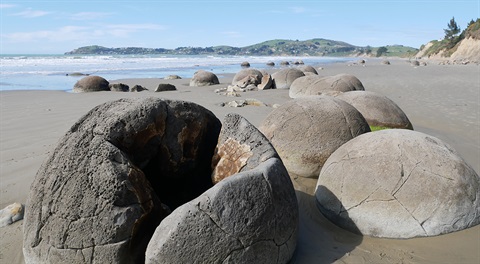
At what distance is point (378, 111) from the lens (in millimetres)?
6895

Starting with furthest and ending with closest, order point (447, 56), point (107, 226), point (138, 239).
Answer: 1. point (447, 56)
2. point (138, 239)
3. point (107, 226)

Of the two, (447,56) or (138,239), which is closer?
(138,239)

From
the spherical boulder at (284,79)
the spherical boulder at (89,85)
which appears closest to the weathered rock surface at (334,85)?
the spherical boulder at (284,79)

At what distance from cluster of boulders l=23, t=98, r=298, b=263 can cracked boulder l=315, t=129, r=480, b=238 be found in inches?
36.6

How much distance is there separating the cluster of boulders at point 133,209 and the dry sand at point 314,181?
68 centimetres

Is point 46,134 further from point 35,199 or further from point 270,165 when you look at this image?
point 270,165

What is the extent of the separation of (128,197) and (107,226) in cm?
26

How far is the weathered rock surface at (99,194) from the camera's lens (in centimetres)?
287

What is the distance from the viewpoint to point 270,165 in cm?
319

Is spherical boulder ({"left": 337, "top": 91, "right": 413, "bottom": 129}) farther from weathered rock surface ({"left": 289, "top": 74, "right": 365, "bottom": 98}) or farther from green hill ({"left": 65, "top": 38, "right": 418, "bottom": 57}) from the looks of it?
green hill ({"left": 65, "top": 38, "right": 418, "bottom": 57})

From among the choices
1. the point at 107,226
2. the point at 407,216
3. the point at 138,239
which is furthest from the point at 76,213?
the point at 407,216

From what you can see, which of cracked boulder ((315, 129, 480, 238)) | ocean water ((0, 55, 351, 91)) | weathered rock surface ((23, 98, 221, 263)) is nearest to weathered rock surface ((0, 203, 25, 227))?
weathered rock surface ((23, 98, 221, 263))

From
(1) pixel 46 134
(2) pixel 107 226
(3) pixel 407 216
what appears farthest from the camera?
(1) pixel 46 134

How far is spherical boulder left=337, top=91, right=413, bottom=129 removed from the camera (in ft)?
22.4
